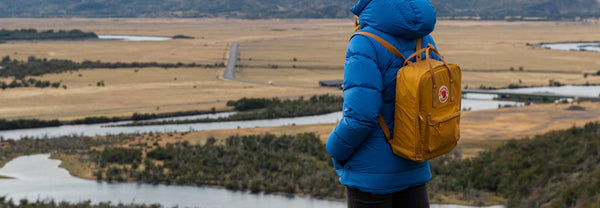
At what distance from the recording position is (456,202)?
18.1 m

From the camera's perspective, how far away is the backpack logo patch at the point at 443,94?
145 inches

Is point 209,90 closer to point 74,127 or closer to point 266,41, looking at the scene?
point 74,127

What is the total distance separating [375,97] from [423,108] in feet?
0.82

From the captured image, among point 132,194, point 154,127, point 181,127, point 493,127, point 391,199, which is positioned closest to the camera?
point 391,199

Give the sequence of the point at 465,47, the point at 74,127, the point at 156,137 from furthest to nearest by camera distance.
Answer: the point at 465,47
the point at 74,127
the point at 156,137

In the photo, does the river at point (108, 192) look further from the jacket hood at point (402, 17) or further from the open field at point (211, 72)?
the open field at point (211, 72)

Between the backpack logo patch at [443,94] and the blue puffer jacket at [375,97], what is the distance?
25cm

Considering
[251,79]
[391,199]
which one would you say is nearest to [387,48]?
[391,199]

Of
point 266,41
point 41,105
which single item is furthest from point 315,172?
point 266,41

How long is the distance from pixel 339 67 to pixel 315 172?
52.3 metres

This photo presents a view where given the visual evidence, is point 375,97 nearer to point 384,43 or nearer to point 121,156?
point 384,43

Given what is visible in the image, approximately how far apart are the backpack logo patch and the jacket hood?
33 cm

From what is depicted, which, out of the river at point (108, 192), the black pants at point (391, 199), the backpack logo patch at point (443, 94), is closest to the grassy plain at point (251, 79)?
the river at point (108, 192)

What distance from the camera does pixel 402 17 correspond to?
374cm
